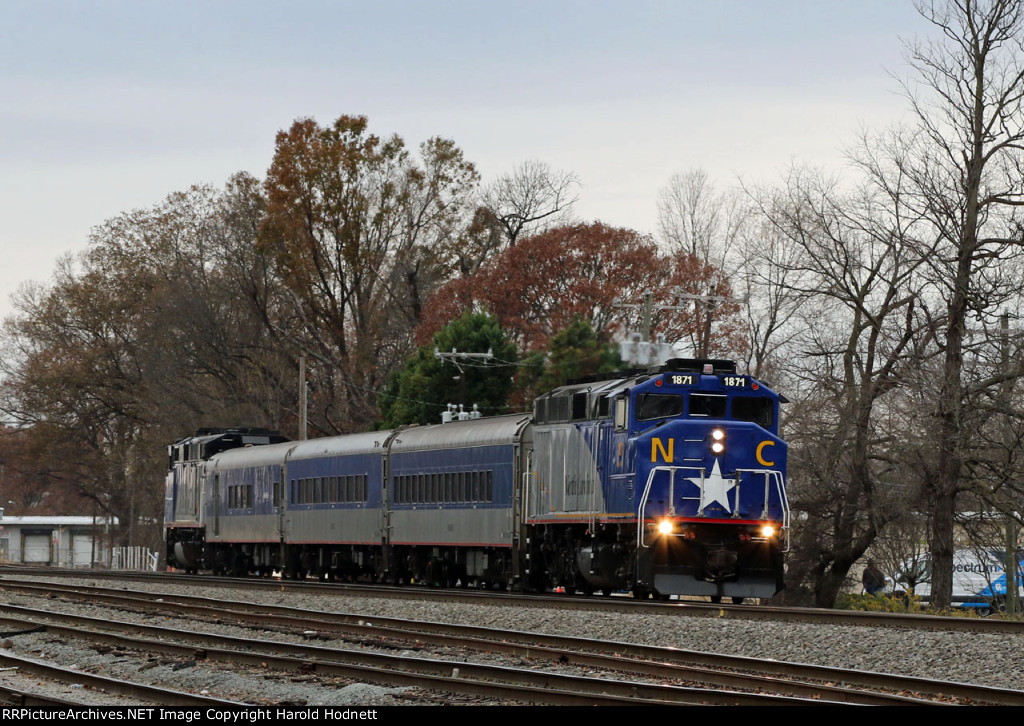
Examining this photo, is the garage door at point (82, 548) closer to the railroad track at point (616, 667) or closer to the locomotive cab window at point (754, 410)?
the railroad track at point (616, 667)

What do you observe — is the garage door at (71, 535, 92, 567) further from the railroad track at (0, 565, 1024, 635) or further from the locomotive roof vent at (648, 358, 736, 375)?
the locomotive roof vent at (648, 358, 736, 375)

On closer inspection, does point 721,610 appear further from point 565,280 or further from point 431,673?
point 565,280

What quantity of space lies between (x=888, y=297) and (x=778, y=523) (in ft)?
44.9

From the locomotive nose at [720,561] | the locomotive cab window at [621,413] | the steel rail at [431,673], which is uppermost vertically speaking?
the locomotive cab window at [621,413]

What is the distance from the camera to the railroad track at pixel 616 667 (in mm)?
12117

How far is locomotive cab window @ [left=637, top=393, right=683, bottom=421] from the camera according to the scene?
2195 cm

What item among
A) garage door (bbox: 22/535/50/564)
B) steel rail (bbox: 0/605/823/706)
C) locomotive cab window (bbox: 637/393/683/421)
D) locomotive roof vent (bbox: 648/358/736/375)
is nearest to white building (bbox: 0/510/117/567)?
garage door (bbox: 22/535/50/564)

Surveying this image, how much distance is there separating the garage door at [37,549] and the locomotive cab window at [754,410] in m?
80.3

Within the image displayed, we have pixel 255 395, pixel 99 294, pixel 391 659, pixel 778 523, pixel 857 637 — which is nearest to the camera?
pixel 391 659

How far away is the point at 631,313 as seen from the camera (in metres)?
59.1

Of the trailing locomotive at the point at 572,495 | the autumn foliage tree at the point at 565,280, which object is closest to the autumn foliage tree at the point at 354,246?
the autumn foliage tree at the point at 565,280

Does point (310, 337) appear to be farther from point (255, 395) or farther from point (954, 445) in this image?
point (954, 445)

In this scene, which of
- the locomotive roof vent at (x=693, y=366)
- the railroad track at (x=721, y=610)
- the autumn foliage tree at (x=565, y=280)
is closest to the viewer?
the railroad track at (x=721, y=610)

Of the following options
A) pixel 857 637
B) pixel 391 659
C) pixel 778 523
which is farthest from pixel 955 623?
pixel 391 659
